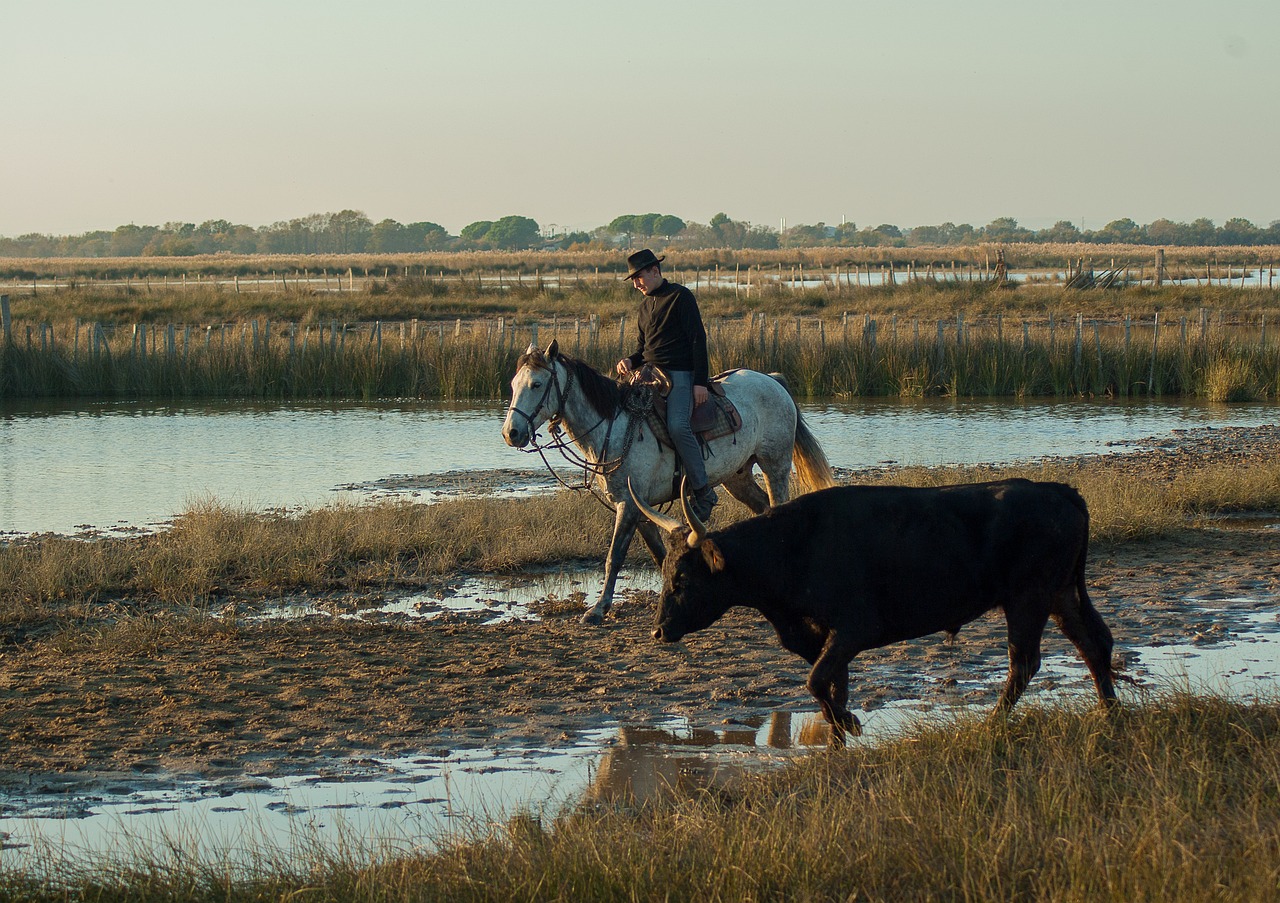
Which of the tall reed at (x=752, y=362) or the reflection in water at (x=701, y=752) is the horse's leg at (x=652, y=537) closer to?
the reflection in water at (x=701, y=752)

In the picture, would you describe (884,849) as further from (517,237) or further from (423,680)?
(517,237)

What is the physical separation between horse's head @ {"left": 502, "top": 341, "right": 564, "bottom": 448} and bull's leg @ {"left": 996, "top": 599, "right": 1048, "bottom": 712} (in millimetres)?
3696

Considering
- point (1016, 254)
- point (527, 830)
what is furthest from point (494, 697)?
point (1016, 254)

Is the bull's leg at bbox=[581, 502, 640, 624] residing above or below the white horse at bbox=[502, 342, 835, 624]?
below

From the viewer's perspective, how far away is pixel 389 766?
614cm

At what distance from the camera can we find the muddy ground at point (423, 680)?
6480 millimetres

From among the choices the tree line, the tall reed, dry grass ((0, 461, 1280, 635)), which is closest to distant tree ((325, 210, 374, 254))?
the tree line

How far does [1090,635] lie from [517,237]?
163875 mm

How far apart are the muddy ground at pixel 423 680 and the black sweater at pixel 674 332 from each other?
5.68 feet

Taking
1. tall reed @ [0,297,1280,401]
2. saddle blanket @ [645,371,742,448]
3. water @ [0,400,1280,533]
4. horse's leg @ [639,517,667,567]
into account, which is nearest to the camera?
saddle blanket @ [645,371,742,448]

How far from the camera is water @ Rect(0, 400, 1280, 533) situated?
1497 centimetres

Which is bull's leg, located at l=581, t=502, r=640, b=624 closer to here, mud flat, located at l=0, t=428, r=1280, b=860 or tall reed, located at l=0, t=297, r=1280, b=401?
mud flat, located at l=0, t=428, r=1280, b=860

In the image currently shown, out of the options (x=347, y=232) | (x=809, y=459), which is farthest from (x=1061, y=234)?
(x=809, y=459)

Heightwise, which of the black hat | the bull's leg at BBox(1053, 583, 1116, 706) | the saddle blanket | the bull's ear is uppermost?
the black hat
